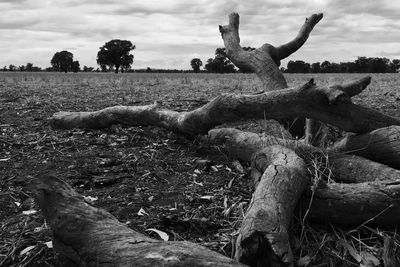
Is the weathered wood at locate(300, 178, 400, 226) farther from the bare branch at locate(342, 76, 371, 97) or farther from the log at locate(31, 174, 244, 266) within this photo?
the bare branch at locate(342, 76, 371, 97)

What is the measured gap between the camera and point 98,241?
8.55 feet

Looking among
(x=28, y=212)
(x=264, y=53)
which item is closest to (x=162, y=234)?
(x=28, y=212)

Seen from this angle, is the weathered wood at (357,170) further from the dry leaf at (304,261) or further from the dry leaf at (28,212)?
the dry leaf at (28,212)

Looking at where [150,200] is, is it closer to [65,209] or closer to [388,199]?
[65,209]

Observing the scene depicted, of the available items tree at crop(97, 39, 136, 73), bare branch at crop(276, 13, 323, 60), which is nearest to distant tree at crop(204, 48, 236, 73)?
tree at crop(97, 39, 136, 73)

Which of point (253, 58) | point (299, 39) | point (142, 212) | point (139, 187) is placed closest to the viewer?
point (142, 212)

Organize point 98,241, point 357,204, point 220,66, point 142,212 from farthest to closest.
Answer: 1. point 220,66
2. point 142,212
3. point 357,204
4. point 98,241

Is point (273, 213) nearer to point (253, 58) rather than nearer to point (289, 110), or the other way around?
point (289, 110)

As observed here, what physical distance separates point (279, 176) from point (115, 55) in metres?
88.2

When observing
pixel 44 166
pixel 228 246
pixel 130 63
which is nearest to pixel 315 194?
pixel 228 246

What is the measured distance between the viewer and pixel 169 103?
8.97 meters

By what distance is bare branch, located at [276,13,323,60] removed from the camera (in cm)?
697

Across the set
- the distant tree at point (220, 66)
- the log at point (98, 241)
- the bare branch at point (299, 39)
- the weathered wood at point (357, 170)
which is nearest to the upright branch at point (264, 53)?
the bare branch at point (299, 39)

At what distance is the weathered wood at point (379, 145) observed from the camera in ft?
12.5
